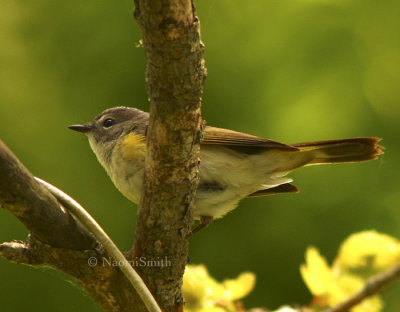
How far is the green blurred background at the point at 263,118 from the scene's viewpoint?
3430 millimetres

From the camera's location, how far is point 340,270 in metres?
1.87

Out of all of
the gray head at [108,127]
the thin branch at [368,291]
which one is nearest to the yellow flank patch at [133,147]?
the gray head at [108,127]

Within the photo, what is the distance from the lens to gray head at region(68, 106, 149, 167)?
12.0 feet

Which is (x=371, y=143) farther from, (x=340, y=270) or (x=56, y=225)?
(x=56, y=225)

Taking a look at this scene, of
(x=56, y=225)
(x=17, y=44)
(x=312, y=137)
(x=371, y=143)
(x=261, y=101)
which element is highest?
(x=17, y=44)

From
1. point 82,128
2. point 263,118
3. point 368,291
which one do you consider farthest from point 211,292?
point 82,128

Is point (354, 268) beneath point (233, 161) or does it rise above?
beneath

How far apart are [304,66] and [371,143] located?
731 mm

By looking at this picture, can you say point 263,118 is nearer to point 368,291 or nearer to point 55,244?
point 55,244

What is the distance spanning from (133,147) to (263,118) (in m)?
0.79

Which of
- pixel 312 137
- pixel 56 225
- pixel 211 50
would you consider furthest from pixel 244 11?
pixel 56 225

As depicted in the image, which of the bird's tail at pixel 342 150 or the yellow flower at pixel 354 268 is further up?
the bird's tail at pixel 342 150

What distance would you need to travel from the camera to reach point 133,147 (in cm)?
318

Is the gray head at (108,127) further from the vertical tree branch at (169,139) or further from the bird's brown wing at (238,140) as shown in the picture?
the vertical tree branch at (169,139)
